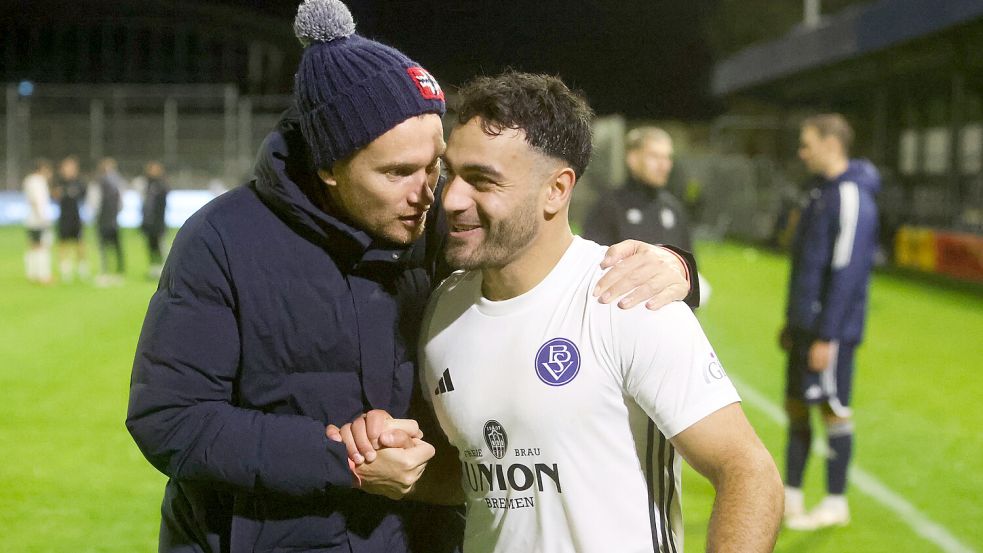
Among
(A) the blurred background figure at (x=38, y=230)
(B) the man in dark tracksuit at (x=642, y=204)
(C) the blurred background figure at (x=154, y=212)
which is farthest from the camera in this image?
(C) the blurred background figure at (x=154, y=212)

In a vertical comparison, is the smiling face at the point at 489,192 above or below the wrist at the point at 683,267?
above

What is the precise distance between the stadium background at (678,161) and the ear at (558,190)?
1.76ft

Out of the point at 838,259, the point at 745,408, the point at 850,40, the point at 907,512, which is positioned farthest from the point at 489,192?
the point at 850,40

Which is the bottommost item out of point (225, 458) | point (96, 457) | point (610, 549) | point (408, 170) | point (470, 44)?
point (96, 457)

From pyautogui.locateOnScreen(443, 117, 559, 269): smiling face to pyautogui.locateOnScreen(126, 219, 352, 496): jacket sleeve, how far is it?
528mm

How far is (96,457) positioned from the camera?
799 centimetres

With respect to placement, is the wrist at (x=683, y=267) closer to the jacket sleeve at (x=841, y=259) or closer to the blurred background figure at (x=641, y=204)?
the jacket sleeve at (x=841, y=259)

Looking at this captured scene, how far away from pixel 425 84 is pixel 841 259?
4442 mm

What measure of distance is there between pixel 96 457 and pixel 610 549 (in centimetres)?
652

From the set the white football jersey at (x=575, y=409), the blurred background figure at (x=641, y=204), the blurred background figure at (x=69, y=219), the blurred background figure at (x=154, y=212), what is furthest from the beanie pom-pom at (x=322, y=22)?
the blurred background figure at (x=154, y=212)

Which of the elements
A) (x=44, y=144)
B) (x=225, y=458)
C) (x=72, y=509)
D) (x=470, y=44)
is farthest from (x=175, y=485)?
(x=44, y=144)

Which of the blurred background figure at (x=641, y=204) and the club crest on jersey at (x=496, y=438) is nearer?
the club crest on jersey at (x=496, y=438)

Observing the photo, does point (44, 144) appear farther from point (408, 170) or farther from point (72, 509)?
point (408, 170)

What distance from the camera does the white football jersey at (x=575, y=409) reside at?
7.50 feet
